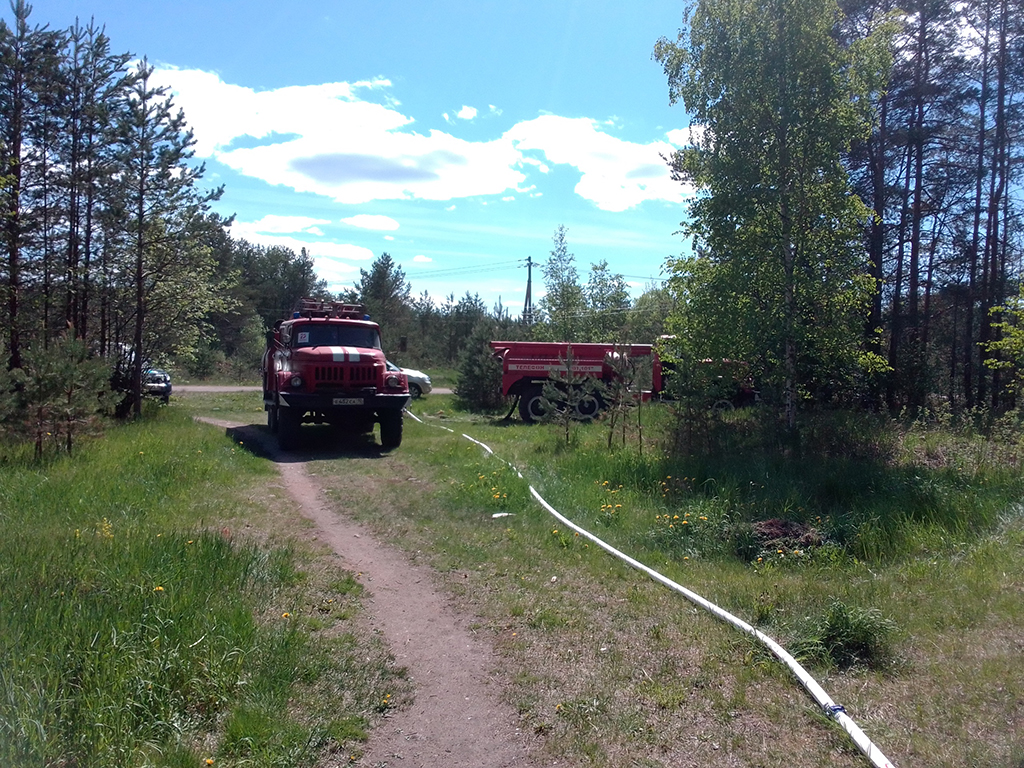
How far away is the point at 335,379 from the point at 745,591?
9.23 metres

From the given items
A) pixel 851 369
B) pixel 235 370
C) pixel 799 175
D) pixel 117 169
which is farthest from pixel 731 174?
pixel 235 370

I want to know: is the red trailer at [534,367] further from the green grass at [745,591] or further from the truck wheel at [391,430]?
the green grass at [745,591]

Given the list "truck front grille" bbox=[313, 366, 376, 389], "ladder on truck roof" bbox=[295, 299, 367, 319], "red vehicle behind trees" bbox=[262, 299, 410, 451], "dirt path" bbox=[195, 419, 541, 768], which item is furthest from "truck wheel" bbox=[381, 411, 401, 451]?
"dirt path" bbox=[195, 419, 541, 768]

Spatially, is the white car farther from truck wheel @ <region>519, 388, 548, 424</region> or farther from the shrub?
truck wheel @ <region>519, 388, 548, 424</region>

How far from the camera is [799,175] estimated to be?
11.7 meters

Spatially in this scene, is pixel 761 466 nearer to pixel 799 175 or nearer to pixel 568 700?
pixel 799 175

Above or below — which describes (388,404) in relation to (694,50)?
below

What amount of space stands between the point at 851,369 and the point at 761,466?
171 inches

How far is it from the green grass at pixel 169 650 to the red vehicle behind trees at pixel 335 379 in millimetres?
6131

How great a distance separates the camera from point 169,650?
13.3ft

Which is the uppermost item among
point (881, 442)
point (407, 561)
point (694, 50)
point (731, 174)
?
point (694, 50)

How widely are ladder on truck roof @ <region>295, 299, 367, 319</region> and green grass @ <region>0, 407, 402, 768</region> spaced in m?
8.43

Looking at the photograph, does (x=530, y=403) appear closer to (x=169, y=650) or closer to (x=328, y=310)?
(x=328, y=310)

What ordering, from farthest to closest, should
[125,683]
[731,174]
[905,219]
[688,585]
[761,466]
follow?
[905,219] → [731,174] → [761,466] → [688,585] → [125,683]
